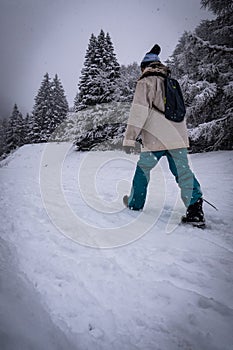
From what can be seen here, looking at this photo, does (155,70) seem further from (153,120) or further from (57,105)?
(57,105)

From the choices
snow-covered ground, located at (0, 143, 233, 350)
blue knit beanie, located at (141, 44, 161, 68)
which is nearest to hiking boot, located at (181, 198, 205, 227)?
snow-covered ground, located at (0, 143, 233, 350)

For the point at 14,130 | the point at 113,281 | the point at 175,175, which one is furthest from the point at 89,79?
the point at 14,130

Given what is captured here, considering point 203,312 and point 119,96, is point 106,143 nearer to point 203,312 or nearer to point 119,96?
point 119,96

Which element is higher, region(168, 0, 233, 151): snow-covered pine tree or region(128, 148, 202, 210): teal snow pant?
region(168, 0, 233, 151): snow-covered pine tree

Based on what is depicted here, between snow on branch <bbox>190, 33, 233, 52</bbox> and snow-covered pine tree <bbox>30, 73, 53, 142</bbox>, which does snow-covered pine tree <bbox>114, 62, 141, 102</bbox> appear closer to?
snow on branch <bbox>190, 33, 233, 52</bbox>

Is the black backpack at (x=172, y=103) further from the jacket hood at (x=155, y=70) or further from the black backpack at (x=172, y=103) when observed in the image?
the jacket hood at (x=155, y=70)

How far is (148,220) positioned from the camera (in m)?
2.38

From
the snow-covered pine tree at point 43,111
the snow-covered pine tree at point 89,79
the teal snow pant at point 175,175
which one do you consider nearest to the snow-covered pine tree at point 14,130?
the snow-covered pine tree at point 43,111

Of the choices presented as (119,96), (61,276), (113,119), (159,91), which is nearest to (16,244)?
(61,276)

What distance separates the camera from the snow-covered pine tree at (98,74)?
1426 cm

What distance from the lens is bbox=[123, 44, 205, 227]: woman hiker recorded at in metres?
2.30

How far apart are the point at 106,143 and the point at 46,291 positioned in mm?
13186

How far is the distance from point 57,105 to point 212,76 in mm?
24695

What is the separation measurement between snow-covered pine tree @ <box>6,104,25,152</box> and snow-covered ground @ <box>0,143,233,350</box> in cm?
3308
